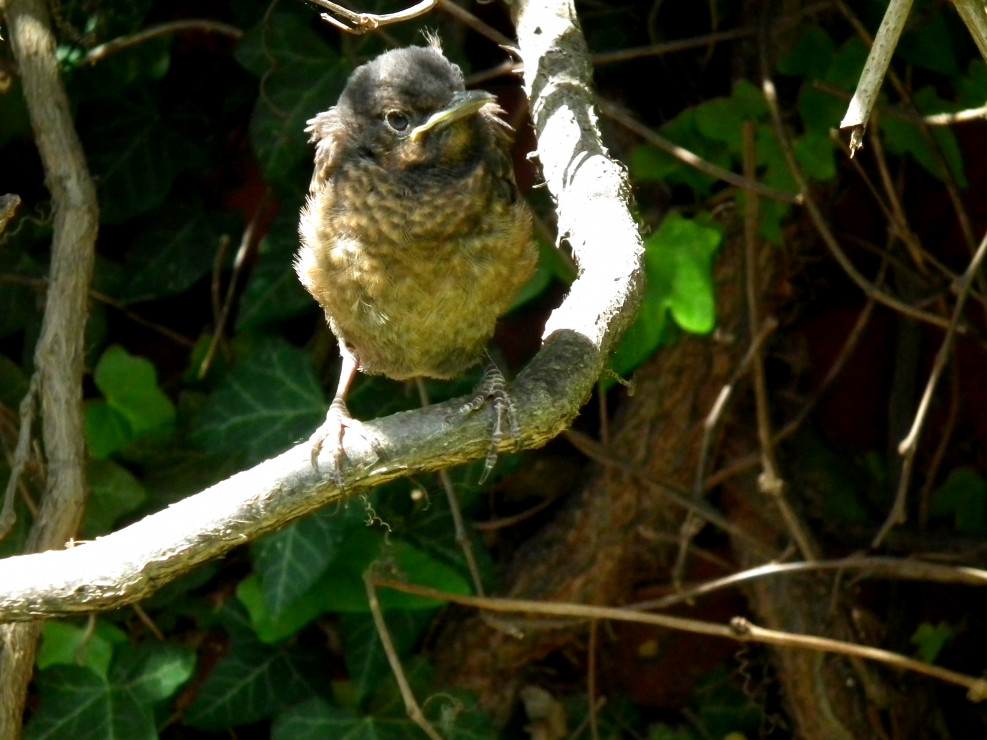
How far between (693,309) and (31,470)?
4.82 feet

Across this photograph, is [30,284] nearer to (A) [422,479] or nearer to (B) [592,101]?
(A) [422,479]

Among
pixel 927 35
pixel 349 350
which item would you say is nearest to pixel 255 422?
pixel 349 350

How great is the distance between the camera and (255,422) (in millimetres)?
2688

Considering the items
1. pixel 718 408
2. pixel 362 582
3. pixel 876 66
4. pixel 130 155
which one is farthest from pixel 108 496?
pixel 876 66

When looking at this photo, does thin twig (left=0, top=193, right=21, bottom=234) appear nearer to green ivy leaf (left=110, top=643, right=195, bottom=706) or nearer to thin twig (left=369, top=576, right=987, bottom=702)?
thin twig (left=369, top=576, right=987, bottom=702)

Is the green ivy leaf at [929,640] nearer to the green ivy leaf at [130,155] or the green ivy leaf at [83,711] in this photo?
the green ivy leaf at [83,711]

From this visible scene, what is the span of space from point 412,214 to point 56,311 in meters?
0.84

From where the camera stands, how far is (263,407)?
106 inches

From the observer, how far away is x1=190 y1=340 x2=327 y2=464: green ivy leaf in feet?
8.76

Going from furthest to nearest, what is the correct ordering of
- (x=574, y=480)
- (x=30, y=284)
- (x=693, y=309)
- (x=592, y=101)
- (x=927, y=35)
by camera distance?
(x=574, y=480), (x=30, y=284), (x=927, y=35), (x=693, y=309), (x=592, y=101)

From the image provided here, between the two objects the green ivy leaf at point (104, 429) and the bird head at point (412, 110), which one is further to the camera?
the green ivy leaf at point (104, 429)

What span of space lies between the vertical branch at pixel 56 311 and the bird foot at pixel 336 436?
55 cm

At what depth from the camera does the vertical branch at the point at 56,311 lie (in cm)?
223

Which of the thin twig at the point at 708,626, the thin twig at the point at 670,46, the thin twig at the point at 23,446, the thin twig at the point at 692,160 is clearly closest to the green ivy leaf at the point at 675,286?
the thin twig at the point at 692,160
